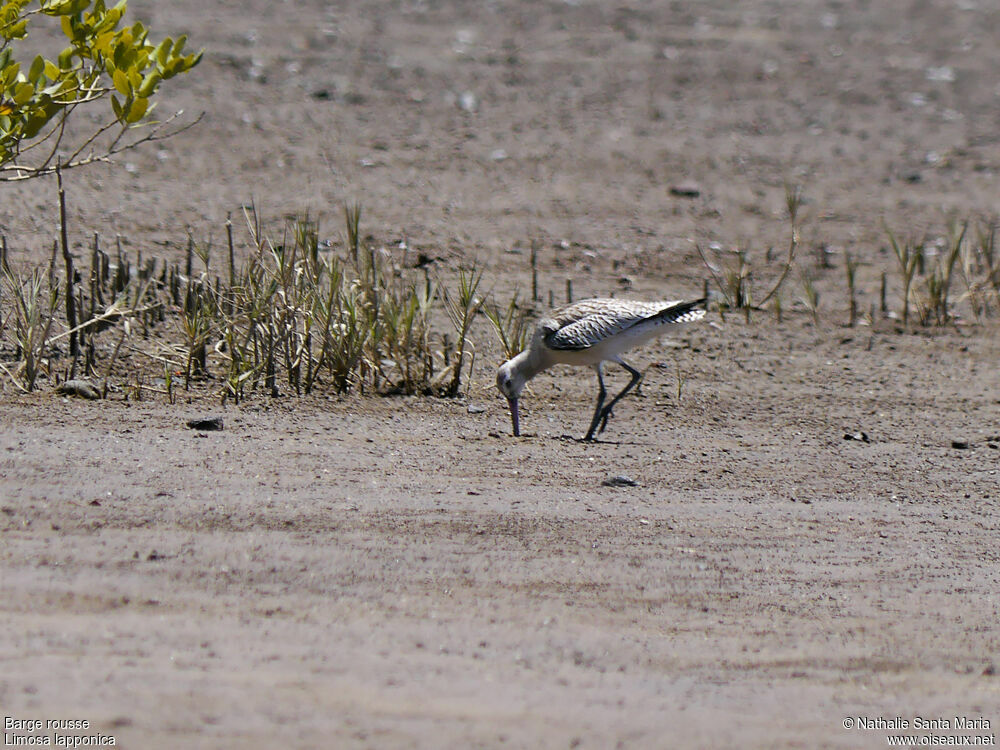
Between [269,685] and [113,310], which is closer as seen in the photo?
[269,685]

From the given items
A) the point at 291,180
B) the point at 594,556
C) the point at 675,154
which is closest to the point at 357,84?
the point at 291,180

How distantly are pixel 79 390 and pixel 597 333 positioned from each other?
115 inches

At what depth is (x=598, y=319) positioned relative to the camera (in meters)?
7.59

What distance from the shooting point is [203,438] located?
20.6 feet

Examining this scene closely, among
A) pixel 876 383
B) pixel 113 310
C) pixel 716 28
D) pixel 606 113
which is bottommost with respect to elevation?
pixel 876 383

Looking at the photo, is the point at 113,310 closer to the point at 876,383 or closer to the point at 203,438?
the point at 203,438

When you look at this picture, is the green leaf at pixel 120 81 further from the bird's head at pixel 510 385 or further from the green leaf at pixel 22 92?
the bird's head at pixel 510 385

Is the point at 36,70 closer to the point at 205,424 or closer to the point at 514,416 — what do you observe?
the point at 205,424

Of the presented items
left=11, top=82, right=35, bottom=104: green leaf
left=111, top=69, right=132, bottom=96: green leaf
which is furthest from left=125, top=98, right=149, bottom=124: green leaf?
left=11, top=82, right=35, bottom=104: green leaf

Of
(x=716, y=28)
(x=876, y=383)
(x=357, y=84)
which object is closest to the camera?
(x=876, y=383)

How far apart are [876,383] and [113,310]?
478cm

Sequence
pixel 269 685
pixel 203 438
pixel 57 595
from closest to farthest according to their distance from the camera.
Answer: pixel 269 685
pixel 57 595
pixel 203 438

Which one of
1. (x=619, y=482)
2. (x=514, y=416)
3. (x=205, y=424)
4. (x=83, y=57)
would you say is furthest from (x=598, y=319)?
(x=83, y=57)

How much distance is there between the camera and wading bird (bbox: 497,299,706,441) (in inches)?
296
